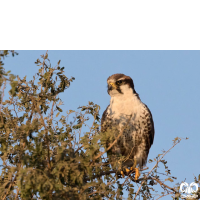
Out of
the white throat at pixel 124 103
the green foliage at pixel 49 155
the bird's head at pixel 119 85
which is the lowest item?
the green foliage at pixel 49 155

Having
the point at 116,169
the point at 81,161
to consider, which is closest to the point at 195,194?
the point at 116,169

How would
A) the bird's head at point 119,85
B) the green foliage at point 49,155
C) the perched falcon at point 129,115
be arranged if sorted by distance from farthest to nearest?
the bird's head at point 119,85, the perched falcon at point 129,115, the green foliage at point 49,155

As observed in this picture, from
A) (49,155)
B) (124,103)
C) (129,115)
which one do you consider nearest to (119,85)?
(124,103)

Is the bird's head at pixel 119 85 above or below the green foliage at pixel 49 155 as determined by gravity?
above

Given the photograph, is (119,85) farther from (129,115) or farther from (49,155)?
(49,155)

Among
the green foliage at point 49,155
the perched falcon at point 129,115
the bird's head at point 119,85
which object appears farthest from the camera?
the bird's head at point 119,85

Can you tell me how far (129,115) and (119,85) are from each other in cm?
66

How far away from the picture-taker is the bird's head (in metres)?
6.32

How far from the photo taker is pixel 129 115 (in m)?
6.13

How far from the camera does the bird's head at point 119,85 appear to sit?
6320 millimetres

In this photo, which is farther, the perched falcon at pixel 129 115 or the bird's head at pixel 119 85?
the bird's head at pixel 119 85

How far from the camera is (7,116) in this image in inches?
156
